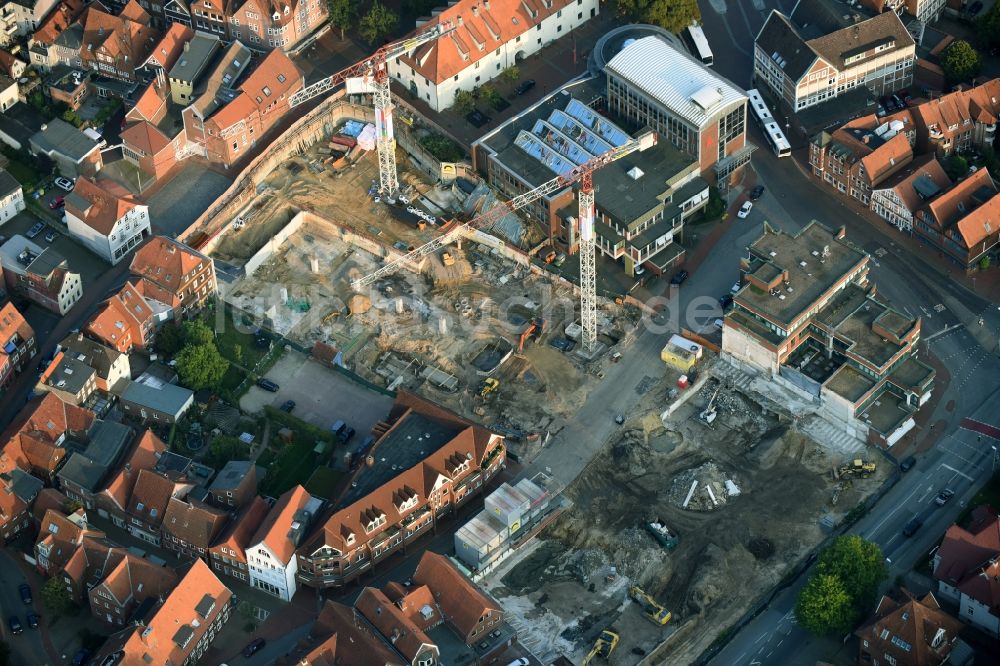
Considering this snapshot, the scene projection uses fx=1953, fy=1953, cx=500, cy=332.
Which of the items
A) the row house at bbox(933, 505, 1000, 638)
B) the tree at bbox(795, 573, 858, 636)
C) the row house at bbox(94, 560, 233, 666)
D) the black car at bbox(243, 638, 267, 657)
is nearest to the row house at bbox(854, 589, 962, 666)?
the tree at bbox(795, 573, 858, 636)

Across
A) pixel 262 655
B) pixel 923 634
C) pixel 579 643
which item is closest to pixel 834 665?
pixel 923 634

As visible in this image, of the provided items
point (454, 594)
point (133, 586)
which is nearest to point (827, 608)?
point (454, 594)

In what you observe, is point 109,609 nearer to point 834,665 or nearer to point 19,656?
point 19,656

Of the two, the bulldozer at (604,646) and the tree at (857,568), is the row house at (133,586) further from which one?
the tree at (857,568)

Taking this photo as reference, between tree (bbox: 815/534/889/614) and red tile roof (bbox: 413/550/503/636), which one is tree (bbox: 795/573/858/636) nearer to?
tree (bbox: 815/534/889/614)

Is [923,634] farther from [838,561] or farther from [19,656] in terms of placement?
[19,656]
